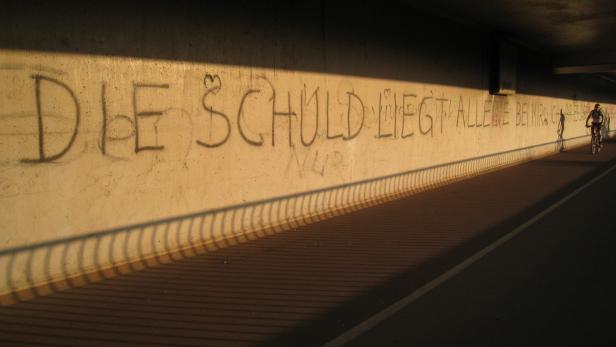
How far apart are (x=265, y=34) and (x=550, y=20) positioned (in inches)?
378

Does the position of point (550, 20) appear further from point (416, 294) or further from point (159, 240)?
point (159, 240)

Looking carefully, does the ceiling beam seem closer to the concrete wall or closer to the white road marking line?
the concrete wall

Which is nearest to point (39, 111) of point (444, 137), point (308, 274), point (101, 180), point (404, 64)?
point (101, 180)

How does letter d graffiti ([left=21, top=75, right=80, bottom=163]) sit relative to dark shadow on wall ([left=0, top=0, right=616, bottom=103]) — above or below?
below

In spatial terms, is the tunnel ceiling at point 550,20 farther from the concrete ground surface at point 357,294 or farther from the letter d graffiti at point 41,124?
the letter d graffiti at point 41,124

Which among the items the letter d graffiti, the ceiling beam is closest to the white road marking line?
the letter d graffiti

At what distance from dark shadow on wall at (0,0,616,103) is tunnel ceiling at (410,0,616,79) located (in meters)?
0.73

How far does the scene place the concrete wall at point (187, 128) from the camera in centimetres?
483

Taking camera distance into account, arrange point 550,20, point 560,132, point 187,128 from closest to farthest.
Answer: point 187,128 → point 550,20 → point 560,132

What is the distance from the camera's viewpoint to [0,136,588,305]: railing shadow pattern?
482cm

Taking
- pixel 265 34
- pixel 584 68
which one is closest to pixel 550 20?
pixel 265 34

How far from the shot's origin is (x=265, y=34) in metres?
7.20

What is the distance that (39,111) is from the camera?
4.84 metres

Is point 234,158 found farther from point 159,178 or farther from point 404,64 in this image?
point 404,64
